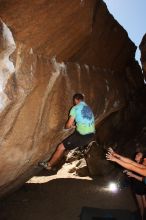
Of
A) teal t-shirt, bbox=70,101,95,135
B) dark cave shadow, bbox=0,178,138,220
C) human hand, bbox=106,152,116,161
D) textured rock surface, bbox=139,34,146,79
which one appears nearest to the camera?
human hand, bbox=106,152,116,161

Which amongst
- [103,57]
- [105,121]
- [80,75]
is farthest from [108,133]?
[80,75]

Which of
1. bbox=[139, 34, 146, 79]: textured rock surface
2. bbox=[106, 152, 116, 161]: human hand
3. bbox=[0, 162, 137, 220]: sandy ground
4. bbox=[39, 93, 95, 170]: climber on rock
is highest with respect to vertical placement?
bbox=[139, 34, 146, 79]: textured rock surface

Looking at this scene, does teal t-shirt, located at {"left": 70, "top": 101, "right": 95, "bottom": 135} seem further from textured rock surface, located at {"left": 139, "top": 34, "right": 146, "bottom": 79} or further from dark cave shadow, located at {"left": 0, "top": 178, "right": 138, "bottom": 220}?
textured rock surface, located at {"left": 139, "top": 34, "right": 146, "bottom": 79}

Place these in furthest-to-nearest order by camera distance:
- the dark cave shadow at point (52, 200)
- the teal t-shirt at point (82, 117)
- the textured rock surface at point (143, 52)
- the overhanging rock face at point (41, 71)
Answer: the textured rock surface at point (143, 52), the dark cave shadow at point (52, 200), the teal t-shirt at point (82, 117), the overhanging rock face at point (41, 71)

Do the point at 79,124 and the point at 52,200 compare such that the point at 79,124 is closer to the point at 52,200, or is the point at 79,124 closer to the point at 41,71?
the point at 41,71

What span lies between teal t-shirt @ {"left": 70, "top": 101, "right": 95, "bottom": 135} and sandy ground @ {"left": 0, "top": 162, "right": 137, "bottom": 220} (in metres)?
2.97

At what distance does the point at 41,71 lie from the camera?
736 centimetres

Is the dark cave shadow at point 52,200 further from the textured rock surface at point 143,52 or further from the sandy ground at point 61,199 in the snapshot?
the textured rock surface at point 143,52

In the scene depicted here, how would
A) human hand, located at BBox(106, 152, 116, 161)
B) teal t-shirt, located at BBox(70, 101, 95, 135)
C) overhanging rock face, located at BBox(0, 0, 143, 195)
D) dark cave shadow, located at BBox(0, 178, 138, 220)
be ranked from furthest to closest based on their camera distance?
dark cave shadow, located at BBox(0, 178, 138, 220) < teal t-shirt, located at BBox(70, 101, 95, 135) < overhanging rock face, located at BBox(0, 0, 143, 195) < human hand, located at BBox(106, 152, 116, 161)

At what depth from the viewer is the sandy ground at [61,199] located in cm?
979

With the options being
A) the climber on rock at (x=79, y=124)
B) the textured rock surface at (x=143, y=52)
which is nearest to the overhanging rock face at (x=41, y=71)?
the climber on rock at (x=79, y=124)

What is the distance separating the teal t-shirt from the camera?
8180 mm

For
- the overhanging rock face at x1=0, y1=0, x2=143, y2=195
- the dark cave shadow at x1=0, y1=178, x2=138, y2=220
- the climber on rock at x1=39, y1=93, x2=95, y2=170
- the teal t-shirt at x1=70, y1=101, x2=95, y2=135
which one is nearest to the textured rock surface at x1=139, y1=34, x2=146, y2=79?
the overhanging rock face at x1=0, y1=0, x2=143, y2=195

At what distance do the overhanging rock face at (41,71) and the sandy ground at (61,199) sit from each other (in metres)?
1.67
